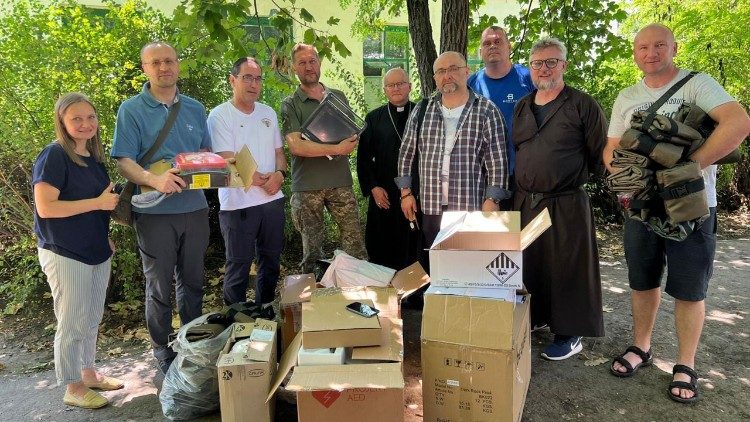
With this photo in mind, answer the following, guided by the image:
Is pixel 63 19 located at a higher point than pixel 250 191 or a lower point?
higher

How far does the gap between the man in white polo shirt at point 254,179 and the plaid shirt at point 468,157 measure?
1114 mm

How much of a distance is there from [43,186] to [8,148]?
92.0 inches

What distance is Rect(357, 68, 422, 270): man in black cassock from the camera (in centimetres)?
412

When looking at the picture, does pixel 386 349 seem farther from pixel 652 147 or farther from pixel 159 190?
pixel 652 147

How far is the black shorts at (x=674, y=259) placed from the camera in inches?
111

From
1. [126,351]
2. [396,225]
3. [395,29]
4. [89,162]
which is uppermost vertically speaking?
[395,29]

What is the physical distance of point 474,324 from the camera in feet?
7.93

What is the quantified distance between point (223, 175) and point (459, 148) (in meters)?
1.62

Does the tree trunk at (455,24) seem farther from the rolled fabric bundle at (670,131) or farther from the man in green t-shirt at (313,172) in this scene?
the rolled fabric bundle at (670,131)

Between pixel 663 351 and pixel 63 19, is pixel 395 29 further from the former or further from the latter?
pixel 663 351

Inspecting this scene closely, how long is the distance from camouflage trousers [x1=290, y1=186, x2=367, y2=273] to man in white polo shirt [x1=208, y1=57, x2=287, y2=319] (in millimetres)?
217

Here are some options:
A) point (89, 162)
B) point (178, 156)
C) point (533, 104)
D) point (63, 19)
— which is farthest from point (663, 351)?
point (63, 19)

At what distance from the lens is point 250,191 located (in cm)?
359

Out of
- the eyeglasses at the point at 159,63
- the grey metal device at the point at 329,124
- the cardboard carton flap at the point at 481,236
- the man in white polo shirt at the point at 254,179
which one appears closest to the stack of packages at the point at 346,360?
the cardboard carton flap at the point at 481,236
